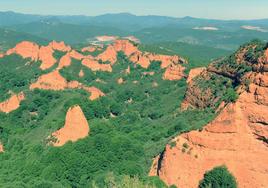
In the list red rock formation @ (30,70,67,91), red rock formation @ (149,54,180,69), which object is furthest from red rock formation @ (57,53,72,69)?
red rock formation @ (149,54,180,69)

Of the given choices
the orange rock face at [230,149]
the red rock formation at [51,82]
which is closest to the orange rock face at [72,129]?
the orange rock face at [230,149]

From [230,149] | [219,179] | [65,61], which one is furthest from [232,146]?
[65,61]

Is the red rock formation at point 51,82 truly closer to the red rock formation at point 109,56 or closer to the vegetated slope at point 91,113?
the vegetated slope at point 91,113

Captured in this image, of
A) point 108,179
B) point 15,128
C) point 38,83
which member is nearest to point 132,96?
point 38,83

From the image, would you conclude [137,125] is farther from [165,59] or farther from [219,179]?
[165,59]

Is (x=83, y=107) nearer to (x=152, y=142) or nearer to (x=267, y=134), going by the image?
(x=152, y=142)

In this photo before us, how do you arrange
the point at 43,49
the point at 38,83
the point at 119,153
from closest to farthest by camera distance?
the point at 119,153 < the point at 38,83 < the point at 43,49

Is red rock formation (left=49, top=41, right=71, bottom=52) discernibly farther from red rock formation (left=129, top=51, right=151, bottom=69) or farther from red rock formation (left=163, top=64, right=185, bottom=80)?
red rock formation (left=163, top=64, right=185, bottom=80)
